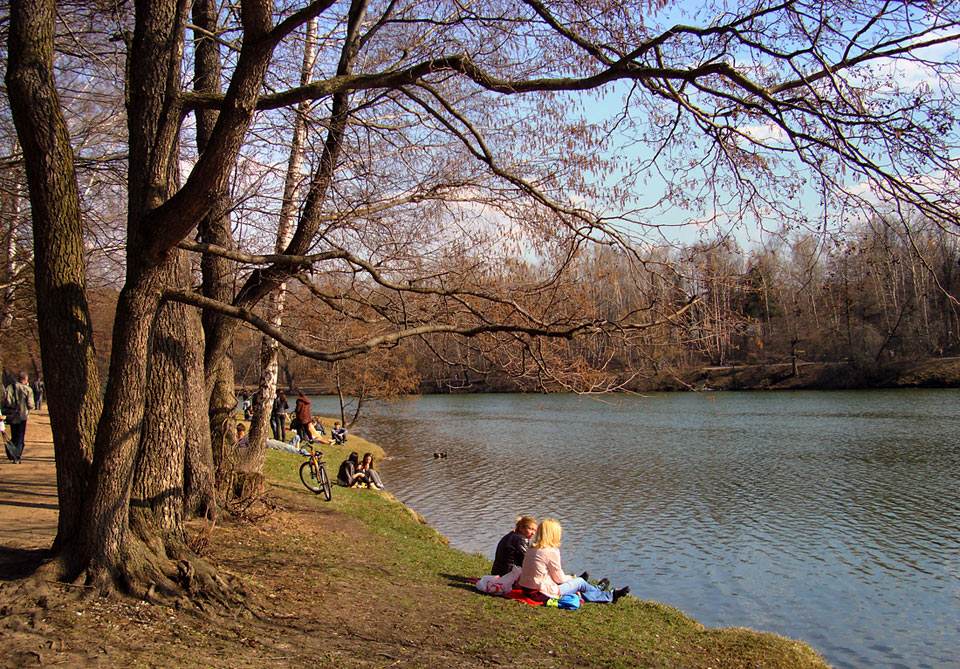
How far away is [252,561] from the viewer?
735 cm

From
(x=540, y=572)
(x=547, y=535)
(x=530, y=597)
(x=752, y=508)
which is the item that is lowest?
(x=752, y=508)

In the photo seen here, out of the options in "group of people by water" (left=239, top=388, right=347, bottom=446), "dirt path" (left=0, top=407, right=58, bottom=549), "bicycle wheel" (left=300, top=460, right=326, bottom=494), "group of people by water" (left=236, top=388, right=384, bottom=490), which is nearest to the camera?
"dirt path" (left=0, top=407, right=58, bottom=549)

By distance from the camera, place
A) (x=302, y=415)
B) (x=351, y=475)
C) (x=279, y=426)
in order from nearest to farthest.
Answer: (x=351, y=475) → (x=302, y=415) → (x=279, y=426)

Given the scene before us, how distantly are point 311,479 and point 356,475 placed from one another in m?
2.18

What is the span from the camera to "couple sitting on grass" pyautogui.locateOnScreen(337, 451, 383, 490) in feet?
51.9

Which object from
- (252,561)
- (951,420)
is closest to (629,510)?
(252,561)

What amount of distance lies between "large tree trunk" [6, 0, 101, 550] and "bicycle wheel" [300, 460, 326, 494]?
772cm

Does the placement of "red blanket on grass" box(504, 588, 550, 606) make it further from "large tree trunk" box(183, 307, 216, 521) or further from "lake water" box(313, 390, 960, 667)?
"large tree trunk" box(183, 307, 216, 521)

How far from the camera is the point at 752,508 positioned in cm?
1603

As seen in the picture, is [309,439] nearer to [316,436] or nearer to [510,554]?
[316,436]

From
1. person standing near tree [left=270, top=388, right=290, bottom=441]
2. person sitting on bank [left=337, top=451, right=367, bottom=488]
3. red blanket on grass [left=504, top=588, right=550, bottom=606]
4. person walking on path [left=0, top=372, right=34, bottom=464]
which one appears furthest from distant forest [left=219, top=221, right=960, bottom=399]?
person standing near tree [left=270, top=388, right=290, bottom=441]

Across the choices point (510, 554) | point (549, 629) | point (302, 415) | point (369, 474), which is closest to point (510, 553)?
point (510, 554)

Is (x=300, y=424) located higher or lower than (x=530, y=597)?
higher

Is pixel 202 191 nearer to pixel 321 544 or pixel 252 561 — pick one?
pixel 252 561
